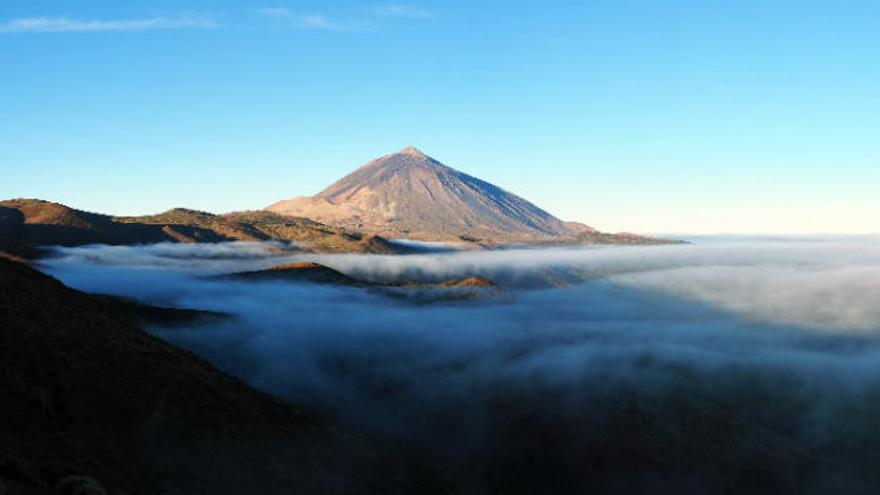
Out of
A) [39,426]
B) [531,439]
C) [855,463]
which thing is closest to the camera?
[39,426]

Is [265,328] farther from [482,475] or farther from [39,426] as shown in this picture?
[39,426]

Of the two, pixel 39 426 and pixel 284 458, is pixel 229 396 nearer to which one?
pixel 284 458

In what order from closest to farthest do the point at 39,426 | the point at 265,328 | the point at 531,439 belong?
the point at 39,426 < the point at 531,439 < the point at 265,328

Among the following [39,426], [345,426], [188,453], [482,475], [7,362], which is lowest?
[482,475]

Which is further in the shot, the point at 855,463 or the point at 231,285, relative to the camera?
the point at 231,285

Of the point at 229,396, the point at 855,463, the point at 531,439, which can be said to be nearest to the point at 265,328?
the point at 531,439

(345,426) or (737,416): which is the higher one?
(345,426)

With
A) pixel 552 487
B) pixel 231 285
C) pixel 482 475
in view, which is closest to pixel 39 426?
pixel 482 475
